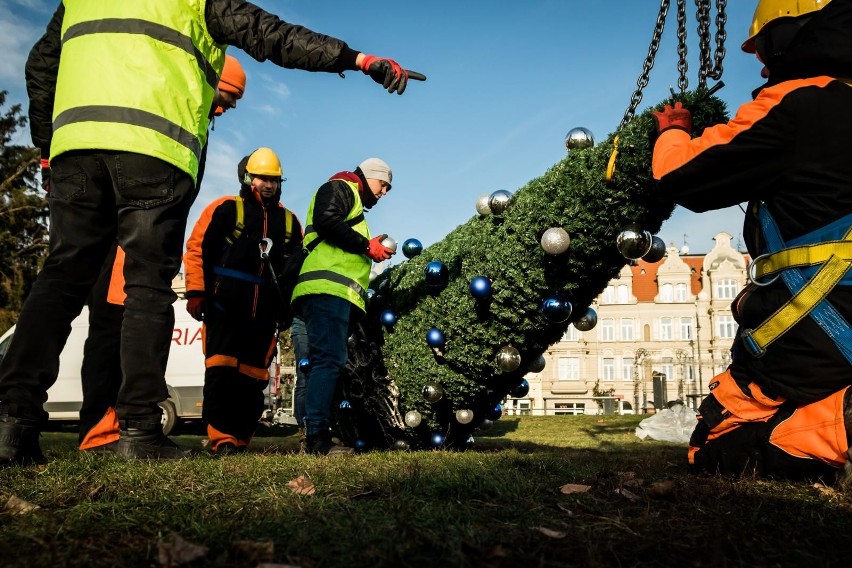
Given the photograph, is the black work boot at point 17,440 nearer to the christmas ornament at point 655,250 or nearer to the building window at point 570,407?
the christmas ornament at point 655,250

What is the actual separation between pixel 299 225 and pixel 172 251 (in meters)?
2.42

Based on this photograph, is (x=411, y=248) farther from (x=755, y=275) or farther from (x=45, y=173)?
(x=755, y=275)

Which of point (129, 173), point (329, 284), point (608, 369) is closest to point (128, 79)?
point (129, 173)

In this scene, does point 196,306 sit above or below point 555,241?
below

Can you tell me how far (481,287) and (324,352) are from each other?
48.1 inches

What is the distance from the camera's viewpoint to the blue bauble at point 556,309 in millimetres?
4184

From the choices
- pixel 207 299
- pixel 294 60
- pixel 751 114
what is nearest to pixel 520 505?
pixel 751 114

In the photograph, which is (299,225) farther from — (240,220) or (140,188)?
(140,188)

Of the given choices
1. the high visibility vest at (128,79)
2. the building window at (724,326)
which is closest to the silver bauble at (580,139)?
the high visibility vest at (128,79)

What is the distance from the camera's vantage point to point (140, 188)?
2.93 metres

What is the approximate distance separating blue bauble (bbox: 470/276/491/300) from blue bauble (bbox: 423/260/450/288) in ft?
1.21

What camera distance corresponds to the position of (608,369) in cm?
4588

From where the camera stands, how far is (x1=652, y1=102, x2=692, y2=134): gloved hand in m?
3.48

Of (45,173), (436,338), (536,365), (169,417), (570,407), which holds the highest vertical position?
(45,173)
